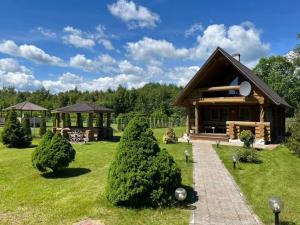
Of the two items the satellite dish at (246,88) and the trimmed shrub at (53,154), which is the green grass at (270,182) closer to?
the satellite dish at (246,88)

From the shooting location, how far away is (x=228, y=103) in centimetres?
2127

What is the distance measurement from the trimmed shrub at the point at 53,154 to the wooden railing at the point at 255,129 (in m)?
12.3

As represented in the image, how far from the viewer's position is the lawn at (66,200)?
6.65 metres

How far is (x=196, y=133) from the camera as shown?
22156 mm

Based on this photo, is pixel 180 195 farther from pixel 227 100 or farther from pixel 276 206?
pixel 227 100

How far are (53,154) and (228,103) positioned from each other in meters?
14.1

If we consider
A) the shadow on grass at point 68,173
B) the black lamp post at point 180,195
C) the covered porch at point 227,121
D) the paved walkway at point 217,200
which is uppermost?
the covered porch at point 227,121

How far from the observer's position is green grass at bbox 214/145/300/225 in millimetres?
7184

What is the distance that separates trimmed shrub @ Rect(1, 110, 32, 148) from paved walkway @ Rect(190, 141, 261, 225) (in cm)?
1174

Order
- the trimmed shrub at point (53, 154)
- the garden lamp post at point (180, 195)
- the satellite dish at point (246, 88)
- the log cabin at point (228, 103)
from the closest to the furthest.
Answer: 1. the garden lamp post at point (180, 195)
2. the trimmed shrub at point (53, 154)
3. the satellite dish at point (246, 88)
4. the log cabin at point (228, 103)

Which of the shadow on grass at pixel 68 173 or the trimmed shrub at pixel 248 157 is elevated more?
the trimmed shrub at pixel 248 157

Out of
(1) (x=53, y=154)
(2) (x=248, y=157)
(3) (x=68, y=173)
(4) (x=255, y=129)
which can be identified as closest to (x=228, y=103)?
(4) (x=255, y=129)

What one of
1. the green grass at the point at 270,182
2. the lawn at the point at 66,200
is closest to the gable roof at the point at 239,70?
the green grass at the point at 270,182

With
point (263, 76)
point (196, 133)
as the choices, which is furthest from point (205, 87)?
point (263, 76)
